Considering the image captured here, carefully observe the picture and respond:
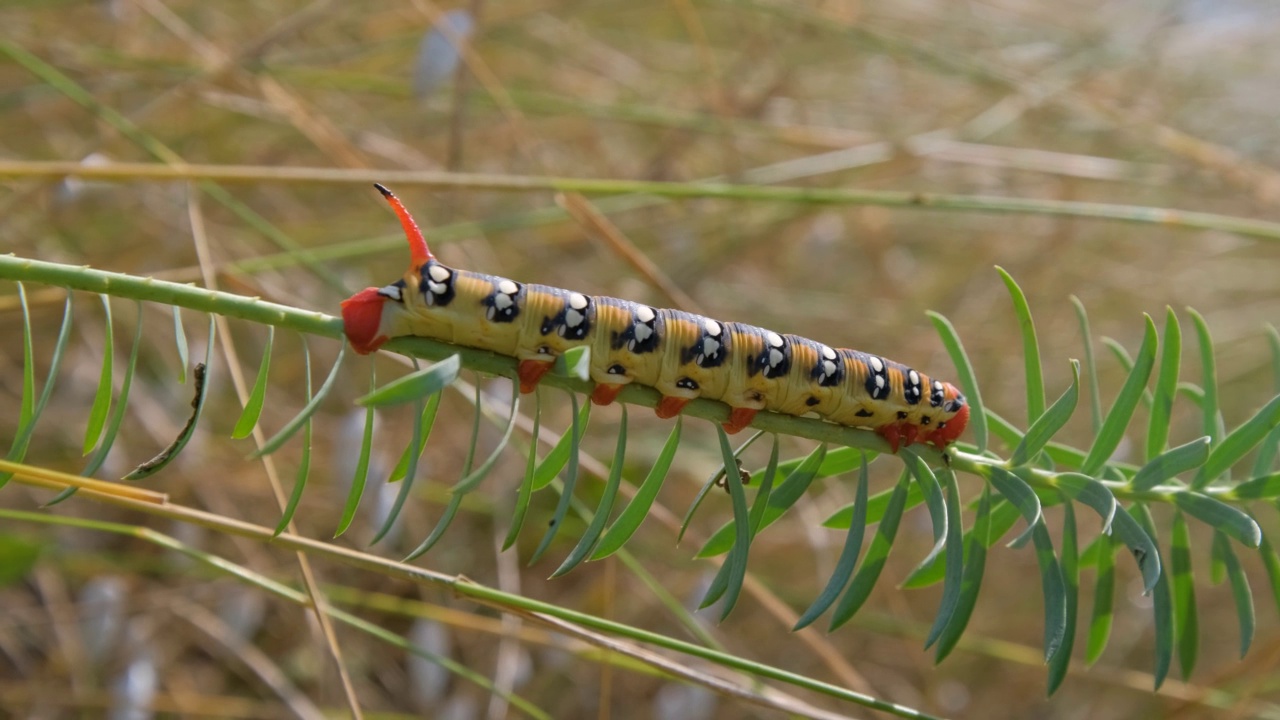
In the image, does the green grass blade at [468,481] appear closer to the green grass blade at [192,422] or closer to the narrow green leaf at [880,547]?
the green grass blade at [192,422]

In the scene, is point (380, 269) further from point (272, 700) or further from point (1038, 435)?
point (1038, 435)

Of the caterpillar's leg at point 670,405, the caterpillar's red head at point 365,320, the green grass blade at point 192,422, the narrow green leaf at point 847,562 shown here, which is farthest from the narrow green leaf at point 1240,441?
the green grass blade at point 192,422

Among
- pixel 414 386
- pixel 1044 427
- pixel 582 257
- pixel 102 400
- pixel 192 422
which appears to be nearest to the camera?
pixel 414 386

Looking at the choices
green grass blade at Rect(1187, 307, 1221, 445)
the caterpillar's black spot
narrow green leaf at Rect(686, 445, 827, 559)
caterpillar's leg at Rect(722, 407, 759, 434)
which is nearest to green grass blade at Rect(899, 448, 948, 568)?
narrow green leaf at Rect(686, 445, 827, 559)

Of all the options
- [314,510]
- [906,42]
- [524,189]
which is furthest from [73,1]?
[906,42]

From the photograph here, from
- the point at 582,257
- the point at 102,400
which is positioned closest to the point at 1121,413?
the point at 102,400

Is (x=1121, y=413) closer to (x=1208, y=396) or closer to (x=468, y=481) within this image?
(x=1208, y=396)
